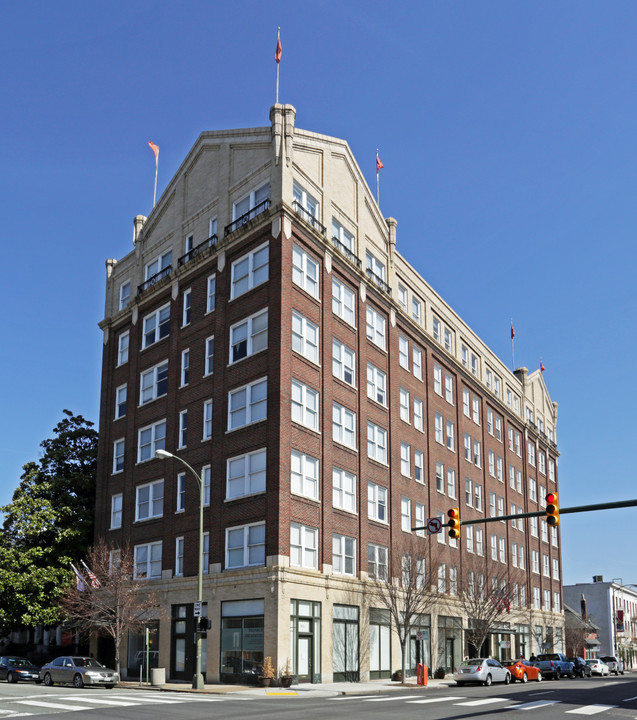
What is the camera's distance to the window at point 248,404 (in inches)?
1697

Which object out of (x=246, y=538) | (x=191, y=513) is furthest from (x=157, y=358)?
(x=246, y=538)

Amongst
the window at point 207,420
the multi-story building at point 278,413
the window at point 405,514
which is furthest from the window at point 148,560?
the window at point 405,514

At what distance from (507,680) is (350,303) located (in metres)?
23.0

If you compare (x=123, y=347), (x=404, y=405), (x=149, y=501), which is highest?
(x=123, y=347)

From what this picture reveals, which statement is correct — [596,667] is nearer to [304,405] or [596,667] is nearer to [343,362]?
[343,362]

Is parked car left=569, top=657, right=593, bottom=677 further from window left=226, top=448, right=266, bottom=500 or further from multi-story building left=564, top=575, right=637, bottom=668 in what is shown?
multi-story building left=564, top=575, right=637, bottom=668

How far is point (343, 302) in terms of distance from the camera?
49750 mm

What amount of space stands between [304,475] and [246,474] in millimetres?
2945

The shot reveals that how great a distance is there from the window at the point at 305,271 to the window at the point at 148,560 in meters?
17.1

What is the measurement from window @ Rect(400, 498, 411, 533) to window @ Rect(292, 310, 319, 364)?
529 inches

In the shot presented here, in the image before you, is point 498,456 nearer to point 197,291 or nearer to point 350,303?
point 350,303

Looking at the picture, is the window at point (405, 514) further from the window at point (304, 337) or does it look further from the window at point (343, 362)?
the window at point (304, 337)

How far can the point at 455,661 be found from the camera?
58688 millimetres

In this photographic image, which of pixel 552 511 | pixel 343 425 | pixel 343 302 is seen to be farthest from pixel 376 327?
pixel 552 511
